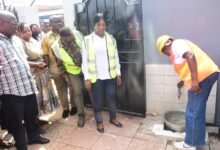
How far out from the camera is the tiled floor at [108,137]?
289cm

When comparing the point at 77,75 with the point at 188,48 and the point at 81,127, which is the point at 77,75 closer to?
the point at 81,127

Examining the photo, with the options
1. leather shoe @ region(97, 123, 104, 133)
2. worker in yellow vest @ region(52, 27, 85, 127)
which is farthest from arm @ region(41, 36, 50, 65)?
leather shoe @ region(97, 123, 104, 133)

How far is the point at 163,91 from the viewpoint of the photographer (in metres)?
3.42

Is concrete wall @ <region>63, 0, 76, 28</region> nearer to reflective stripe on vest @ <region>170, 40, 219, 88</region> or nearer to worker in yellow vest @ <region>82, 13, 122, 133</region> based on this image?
worker in yellow vest @ <region>82, 13, 122, 133</region>

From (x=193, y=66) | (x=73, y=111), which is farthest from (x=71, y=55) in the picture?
(x=193, y=66)

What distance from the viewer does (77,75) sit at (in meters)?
3.37

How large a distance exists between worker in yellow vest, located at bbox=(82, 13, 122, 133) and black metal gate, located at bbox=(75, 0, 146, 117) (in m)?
0.38

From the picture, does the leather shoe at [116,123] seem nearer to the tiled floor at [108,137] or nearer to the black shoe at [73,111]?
the tiled floor at [108,137]

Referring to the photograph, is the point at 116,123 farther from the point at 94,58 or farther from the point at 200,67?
the point at 200,67

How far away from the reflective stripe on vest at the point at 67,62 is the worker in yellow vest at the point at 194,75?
1409 mm

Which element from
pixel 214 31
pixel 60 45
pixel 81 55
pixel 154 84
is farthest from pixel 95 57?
pixel 214 31

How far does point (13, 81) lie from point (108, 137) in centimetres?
151

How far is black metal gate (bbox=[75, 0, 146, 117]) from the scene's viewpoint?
3.22 metres

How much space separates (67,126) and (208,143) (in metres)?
2.06
